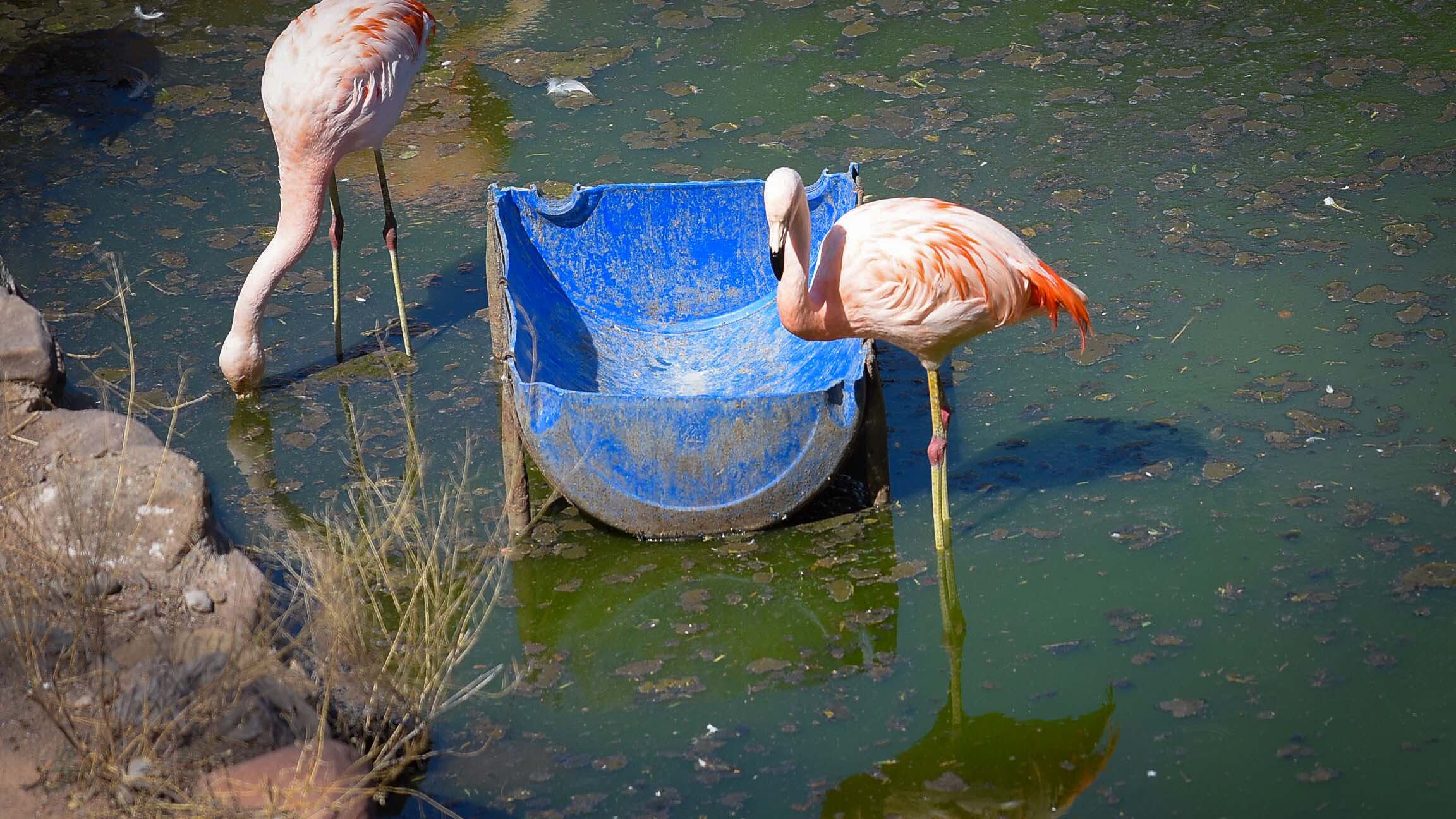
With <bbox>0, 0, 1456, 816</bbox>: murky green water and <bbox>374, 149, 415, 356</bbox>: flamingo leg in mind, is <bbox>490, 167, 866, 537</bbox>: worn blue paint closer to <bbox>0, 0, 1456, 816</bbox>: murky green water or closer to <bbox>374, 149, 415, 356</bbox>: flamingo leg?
<bbox>0, 0, 1456, 816</bbox>: murky green water

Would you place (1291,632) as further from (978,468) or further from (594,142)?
(594,142)

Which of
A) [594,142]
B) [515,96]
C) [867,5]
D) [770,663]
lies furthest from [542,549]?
[867,5]

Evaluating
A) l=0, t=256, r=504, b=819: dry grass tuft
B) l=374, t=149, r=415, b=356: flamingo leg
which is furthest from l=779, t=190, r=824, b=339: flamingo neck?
l=374, t=149, r=415, b=356: flamingo leg

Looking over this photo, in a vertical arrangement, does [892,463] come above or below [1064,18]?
below

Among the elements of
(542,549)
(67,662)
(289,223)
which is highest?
(289,223)

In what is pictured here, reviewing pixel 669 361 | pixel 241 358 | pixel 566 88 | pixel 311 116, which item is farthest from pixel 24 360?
pixel 566 88

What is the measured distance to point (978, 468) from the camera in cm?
532

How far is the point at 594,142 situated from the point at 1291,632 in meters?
5.04

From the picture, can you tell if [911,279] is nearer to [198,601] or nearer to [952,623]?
[952,623]

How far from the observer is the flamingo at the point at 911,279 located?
4.45 meters

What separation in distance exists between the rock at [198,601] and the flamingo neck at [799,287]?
2.04m

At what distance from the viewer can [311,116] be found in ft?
18.5

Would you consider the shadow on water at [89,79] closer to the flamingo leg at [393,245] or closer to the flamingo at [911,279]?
the flamingo leg at [393,245]

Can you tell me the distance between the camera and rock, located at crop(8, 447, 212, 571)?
4.22m
